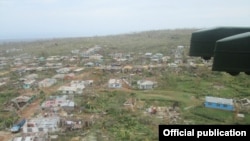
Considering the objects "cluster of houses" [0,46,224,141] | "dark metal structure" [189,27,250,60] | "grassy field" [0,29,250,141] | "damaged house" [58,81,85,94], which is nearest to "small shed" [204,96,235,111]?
"cluster of houses" [0,46,224,141]

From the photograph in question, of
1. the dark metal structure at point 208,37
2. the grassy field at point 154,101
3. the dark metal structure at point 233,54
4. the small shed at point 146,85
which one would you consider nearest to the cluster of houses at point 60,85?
the small shed at point 146,85

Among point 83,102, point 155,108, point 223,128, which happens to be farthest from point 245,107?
point 223,128

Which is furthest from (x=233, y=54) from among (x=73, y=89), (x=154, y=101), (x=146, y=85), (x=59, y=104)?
(x=73, y=89)

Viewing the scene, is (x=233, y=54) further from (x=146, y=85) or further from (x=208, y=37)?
(x=146, y=85)

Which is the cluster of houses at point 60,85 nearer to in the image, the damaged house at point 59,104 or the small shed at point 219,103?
the damaged house at point 59,104

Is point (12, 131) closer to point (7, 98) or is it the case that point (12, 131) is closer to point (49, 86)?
point (7, 98)

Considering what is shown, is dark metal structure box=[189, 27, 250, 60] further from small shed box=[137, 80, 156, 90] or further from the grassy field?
small shed box=[137, 80, 156, 90]
